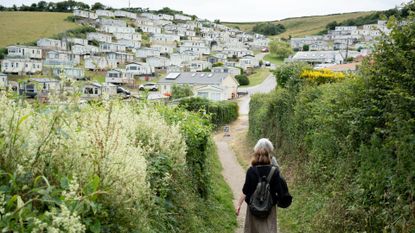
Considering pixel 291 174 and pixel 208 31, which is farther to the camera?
pixel 208 31

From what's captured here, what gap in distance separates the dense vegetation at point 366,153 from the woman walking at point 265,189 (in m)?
1.46

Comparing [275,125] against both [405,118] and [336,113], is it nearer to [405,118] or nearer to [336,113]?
[336,113]

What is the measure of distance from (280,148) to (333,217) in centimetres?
933

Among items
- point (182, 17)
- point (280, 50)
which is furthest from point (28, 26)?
point (182, 17)

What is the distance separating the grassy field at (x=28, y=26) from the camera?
111 meters

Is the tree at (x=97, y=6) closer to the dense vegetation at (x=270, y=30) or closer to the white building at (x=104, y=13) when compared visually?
the white building at (x=104, y=13)

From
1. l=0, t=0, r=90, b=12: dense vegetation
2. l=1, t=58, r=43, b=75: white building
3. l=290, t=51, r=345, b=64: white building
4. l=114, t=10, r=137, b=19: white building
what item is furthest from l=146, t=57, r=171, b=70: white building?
l=1, t=58, r=43, b=75: white building

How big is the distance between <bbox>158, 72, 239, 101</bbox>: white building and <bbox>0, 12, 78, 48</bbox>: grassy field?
54931 millimetres

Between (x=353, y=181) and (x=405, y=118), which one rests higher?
(x=405, y=118)

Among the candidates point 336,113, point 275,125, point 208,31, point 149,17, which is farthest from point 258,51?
point 336,113

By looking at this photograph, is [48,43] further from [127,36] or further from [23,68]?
[23,68]

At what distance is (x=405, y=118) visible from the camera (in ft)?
19.6

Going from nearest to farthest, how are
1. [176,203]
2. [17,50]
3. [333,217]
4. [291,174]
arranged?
[176,203] → [333,217] → [291,174] → [17,50]

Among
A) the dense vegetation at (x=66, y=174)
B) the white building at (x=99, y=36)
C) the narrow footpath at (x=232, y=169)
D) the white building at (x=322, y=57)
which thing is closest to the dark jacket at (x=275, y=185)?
the dense vegetation at (x=66, y=174)
